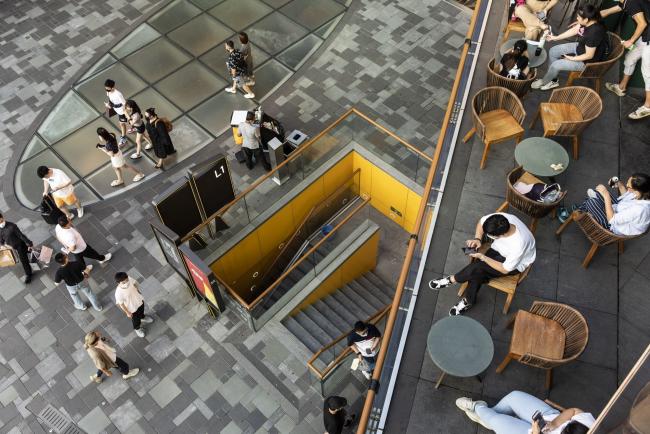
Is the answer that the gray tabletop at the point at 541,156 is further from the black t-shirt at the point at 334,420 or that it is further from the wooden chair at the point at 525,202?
the black t-shirt at the point at 334,420

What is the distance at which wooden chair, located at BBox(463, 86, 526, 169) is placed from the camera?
762 centimetres

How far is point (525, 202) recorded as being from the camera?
673cm

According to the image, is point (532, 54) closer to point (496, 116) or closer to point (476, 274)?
point (496, 116)

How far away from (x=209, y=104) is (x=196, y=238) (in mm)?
4680

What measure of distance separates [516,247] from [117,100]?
851cm

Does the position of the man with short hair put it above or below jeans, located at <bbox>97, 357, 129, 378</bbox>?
above

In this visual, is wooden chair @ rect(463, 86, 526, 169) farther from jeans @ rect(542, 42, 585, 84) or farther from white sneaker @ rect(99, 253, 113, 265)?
white sneaker @ rect(99, 253, 113, 265)

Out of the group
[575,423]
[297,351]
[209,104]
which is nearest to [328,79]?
[209,104]

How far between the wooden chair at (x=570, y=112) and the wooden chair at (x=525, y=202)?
92 cm

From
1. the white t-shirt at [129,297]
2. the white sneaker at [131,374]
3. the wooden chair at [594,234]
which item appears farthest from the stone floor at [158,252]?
the wooden chair at [594,234]

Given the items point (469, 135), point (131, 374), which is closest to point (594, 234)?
point (469, 135)

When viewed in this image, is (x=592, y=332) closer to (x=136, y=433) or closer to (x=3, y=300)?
(x=136, y=433)

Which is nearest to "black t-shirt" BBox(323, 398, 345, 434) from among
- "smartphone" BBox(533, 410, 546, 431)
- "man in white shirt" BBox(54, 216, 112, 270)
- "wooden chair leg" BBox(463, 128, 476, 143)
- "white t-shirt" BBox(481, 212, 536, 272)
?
"smartphone" BBox(533, 410, 546, 431)

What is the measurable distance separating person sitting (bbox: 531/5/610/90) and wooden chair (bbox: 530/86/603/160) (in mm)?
617
